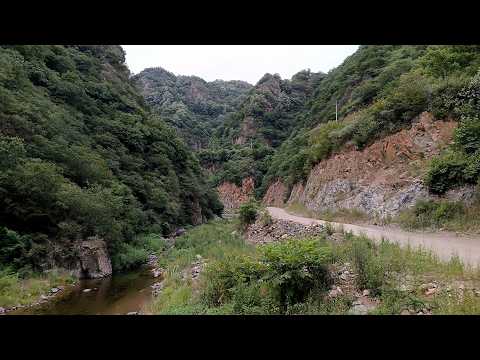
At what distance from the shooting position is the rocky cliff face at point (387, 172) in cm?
1559

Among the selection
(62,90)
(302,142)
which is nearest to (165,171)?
(62,90)

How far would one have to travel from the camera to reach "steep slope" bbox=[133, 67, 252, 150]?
94188 millimetres

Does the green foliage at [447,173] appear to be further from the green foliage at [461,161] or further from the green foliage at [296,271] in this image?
the green foliage at [296,271]

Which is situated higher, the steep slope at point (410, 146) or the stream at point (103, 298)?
the steep slope at point (410, 146)

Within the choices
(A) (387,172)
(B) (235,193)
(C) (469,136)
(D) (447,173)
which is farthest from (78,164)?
(B) (235,193)

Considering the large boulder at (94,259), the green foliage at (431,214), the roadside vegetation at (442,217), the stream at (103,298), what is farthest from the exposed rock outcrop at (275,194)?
the stream at (103,298)

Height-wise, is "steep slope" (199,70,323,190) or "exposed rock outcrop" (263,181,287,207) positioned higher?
"steep slope" (199,70,323,190)

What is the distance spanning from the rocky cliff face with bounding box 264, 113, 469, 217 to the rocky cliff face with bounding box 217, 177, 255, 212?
137 feet

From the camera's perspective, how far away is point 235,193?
224ft

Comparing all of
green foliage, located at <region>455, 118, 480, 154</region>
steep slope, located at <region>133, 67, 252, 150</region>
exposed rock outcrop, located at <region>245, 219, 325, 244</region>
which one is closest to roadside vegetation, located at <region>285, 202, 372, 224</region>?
exposed rock outcrop, located at <region>245, 219, 325, 244</region>

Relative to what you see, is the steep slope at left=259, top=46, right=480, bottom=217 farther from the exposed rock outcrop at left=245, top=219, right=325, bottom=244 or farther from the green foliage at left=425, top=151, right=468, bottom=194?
the exposed rock outcrop at left=245, top=219, right=325, bottom=244

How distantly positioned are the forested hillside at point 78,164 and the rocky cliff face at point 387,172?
1303 cm

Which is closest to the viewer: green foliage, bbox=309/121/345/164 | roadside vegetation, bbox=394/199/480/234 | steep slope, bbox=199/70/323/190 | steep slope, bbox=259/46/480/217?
roadside vegetation, bbox=394/199/480/234
